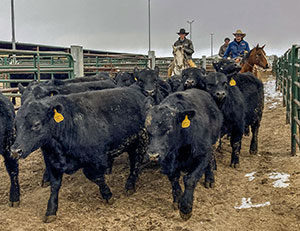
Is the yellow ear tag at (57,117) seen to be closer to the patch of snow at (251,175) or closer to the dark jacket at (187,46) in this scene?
the patch of snow at (251,175)

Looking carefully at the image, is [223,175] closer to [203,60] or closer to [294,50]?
[294,50]

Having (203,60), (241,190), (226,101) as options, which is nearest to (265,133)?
(226,101)

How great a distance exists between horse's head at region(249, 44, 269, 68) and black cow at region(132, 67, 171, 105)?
4768 millimetres

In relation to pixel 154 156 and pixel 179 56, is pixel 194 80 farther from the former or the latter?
pixel 179 56

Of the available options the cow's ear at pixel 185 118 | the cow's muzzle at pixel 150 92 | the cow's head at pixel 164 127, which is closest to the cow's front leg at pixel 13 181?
the cow's head at pixel 164 127

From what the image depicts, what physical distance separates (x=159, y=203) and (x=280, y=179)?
71.6 inches

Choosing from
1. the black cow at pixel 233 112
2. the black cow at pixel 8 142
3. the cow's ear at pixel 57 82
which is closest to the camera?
the black cow at pixel 8 142

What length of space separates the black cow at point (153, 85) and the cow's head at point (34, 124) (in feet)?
7.56

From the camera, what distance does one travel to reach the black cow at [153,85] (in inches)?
247

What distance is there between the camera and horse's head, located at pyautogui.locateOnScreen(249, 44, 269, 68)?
10641mm

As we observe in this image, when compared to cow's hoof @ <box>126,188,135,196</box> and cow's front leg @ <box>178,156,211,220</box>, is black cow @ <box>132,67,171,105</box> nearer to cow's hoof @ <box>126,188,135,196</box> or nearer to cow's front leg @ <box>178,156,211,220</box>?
cow's hoof @ <box>126,188,135,196</box>

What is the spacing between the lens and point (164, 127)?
12.6ft

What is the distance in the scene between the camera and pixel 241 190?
482 cm

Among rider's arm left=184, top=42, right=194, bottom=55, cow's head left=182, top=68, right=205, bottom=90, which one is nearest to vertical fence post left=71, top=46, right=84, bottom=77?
rider's arm left=184, top=42, right=194, bottom=55
